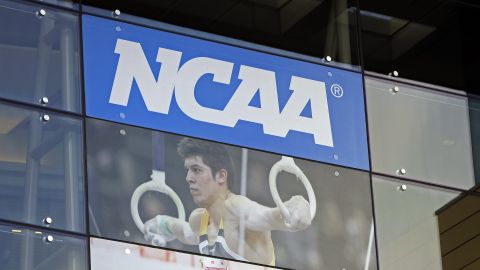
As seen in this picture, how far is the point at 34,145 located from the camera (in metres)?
12.3

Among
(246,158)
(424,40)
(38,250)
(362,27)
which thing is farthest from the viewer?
(424,40)

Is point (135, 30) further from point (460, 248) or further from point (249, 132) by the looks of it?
point (460, 248)

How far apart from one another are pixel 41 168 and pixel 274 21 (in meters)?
3.48

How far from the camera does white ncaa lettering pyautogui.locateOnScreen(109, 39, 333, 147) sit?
1317cm

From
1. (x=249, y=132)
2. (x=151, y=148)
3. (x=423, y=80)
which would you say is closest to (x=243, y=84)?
(x=249, y=132)

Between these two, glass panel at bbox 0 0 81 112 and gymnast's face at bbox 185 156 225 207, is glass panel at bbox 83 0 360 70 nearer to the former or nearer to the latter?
glass panel at bbox 0 0 81 112

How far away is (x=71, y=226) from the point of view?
39.7 feet

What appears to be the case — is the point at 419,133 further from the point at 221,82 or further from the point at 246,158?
the point at 221,82

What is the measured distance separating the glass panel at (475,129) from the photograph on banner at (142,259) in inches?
142

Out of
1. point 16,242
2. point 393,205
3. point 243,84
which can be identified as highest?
point 243,84

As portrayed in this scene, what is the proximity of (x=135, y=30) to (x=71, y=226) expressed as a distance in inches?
96.6

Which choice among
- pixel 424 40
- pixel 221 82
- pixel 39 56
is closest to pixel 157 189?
pixel 221 82

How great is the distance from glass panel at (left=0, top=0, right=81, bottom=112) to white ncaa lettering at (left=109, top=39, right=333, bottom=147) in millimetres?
503

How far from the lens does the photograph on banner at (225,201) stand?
12.5 m
